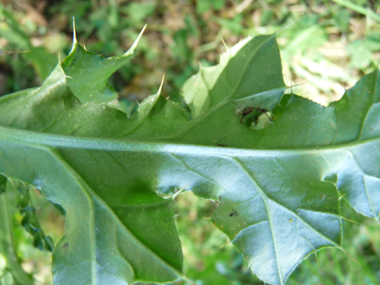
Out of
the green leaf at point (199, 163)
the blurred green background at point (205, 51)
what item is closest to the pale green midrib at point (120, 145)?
the green leaf at point (199, 163)

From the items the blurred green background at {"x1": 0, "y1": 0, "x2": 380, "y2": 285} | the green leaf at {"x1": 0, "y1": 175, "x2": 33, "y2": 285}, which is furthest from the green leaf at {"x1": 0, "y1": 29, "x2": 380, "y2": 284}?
the blurred green background at {"x1": 0, "y1": 0, "x2": 380, "y2": 285}

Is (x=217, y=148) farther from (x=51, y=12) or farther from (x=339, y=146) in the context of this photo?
(x=51, y=12)

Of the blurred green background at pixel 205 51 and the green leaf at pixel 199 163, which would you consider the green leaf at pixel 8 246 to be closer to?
the blurred green background at pixel 205 51

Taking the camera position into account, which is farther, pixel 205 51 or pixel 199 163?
pixel 205 51

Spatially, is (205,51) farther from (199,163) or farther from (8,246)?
(8,246)

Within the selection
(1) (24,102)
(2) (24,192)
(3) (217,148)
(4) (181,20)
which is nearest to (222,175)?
(3) (217,148)

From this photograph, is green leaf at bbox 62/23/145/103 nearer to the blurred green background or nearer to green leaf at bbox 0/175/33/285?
green leaf at bbox 0/175/33/285

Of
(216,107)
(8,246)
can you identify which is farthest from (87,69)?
(8,246)
